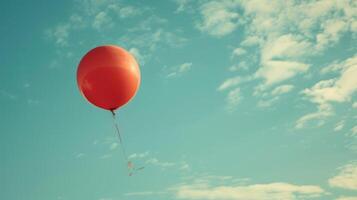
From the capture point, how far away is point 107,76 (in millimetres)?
12875

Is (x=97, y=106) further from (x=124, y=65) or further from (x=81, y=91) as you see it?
(x=124, y=65)

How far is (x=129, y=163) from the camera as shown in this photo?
13.4m

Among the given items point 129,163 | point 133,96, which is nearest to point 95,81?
point 133,96

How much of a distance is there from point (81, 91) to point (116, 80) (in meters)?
1.28

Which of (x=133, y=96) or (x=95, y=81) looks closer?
(x=95, y=81)

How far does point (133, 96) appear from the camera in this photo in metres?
13.9

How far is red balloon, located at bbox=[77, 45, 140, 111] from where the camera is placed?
42.3 ft

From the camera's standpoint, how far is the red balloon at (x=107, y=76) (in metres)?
12.9

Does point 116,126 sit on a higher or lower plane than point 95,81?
lower

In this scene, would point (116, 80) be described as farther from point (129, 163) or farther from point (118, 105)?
point (129, 163)

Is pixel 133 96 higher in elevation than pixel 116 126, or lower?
higher

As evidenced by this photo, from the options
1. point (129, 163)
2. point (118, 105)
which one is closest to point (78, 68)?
point (118, 105)

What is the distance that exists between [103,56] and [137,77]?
128 centimetres

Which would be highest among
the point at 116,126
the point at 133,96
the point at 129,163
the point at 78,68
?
the point at 78,68
